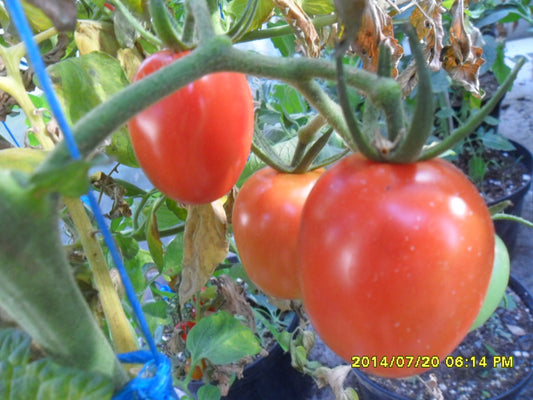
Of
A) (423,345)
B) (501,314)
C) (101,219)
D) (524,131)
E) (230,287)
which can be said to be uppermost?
(101,219)

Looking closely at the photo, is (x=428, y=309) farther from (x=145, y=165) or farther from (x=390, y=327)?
(x=145, y=165)

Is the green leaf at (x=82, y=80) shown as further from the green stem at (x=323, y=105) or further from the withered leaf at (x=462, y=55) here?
the withered leaf at (x=462, y=55)

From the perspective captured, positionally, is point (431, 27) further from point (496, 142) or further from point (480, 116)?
point (496, 142)

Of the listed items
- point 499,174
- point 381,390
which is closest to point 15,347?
point 381,390

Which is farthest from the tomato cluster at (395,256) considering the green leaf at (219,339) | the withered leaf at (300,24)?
the green leaf at (219,339)

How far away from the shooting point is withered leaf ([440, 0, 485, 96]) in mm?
443

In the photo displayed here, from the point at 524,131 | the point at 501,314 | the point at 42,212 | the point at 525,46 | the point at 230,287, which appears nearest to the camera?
the point at 42,212

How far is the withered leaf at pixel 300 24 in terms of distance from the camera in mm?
423

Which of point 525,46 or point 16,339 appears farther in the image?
point 525,46

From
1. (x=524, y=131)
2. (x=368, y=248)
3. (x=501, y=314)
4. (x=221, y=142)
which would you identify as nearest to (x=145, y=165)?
(x=221, y=142)

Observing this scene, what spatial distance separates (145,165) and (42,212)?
155 mm

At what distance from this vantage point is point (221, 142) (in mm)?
330

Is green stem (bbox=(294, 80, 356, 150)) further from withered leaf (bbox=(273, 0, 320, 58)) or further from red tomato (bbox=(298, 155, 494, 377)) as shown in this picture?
withered leaf (bbox=(273, 0, 320, 58))

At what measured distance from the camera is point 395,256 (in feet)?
0.83
